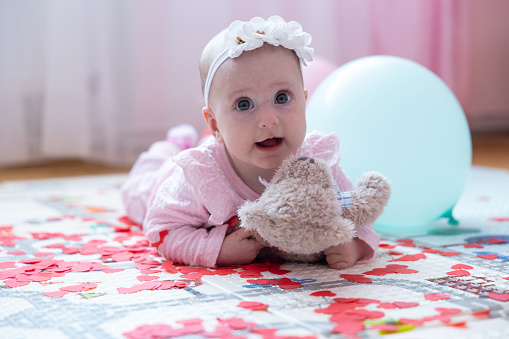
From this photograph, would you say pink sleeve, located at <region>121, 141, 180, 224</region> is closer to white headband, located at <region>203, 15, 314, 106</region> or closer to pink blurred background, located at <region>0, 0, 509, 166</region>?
white headband, located at <region>203, 15, 314, 106</region>

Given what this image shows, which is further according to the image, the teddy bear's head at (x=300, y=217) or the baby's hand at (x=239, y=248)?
the baby's hand at (x=239, y=248)

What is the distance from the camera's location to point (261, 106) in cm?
101

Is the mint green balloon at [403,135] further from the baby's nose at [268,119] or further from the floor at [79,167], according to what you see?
the floor at [79,167]

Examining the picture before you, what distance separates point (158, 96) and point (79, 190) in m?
0.81

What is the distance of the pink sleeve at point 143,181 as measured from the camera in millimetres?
1440

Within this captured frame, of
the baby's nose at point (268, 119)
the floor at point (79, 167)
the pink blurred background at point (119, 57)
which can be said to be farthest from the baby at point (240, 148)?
the floor at point (79, 167)

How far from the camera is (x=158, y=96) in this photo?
2.70m

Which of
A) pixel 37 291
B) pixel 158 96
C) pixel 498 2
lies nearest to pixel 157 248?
pixel 37 291

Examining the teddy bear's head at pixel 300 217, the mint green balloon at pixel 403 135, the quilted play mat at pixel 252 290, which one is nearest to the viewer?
the quilted play mat at pixel 252 290

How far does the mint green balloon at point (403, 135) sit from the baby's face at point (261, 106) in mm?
255

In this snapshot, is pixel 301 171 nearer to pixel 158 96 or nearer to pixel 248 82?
pixel 248 82

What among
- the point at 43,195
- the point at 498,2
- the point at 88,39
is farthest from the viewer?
the point at 498,2

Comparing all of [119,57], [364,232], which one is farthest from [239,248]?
[119,57]

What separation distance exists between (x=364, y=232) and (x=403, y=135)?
10.6 inches
